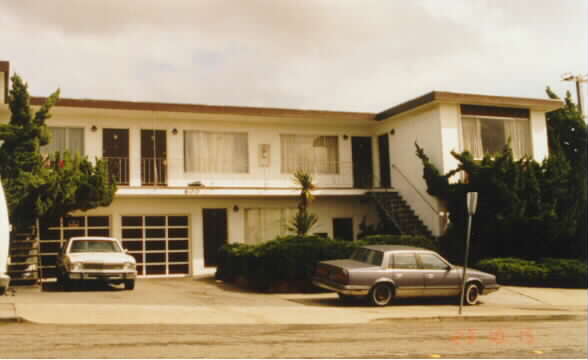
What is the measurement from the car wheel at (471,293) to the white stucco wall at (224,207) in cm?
943

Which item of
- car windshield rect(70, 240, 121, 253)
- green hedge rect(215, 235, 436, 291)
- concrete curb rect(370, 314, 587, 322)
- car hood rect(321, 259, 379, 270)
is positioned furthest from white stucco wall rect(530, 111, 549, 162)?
car windshield rect(70, 240, 121, 253)

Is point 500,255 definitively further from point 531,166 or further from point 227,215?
point 227,215

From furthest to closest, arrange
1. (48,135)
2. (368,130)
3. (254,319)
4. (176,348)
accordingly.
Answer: (368,130)
(48,135)
(254,319)
(176,348)

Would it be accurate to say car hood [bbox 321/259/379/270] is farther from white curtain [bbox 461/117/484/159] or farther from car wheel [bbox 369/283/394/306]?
white curtain [bbox 461/117/484/159]

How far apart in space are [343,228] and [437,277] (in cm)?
990

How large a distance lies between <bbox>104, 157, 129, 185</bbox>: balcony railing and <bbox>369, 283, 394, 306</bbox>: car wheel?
10.9 meters

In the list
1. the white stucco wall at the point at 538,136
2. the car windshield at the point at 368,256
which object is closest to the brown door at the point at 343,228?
the white stucco wall at the point at 538,136

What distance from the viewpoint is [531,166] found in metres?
22.2

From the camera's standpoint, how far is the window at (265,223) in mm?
24719

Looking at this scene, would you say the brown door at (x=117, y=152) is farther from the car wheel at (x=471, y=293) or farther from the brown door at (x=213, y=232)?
the car wheel at (x=471, y=293)

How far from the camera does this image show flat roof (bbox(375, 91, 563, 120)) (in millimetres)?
23109

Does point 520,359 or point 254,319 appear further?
point 254,319

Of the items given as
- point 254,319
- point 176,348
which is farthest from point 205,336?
point 254,319

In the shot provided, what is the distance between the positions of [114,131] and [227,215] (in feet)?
16.9
